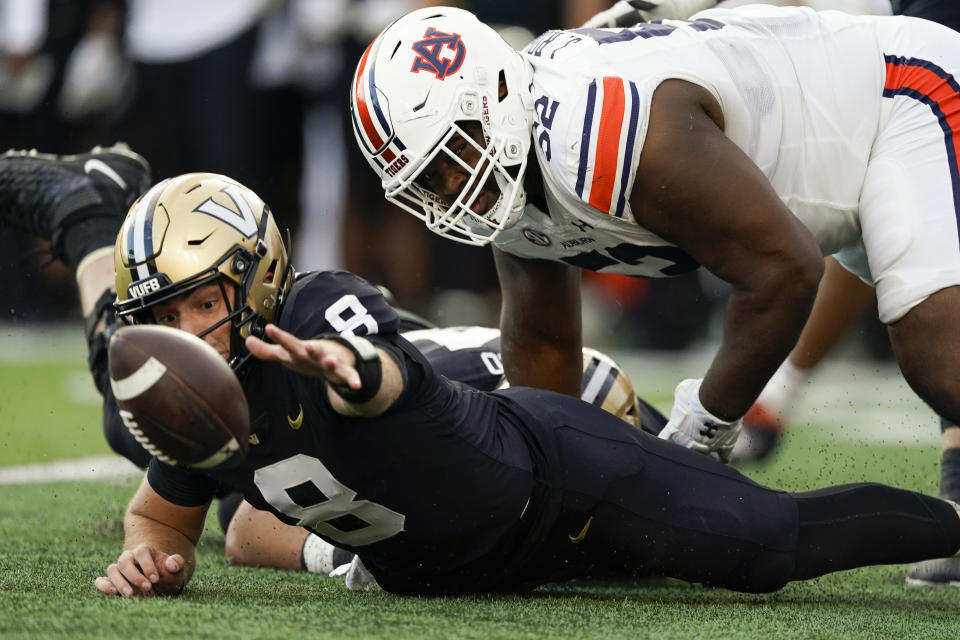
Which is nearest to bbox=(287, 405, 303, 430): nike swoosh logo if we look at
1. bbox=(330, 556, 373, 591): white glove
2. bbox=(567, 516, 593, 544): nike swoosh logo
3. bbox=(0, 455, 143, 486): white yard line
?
bbox=(330, 556, 373, 591): white glove

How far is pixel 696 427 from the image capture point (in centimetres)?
294

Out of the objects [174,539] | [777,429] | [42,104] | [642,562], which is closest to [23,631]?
[174,539]

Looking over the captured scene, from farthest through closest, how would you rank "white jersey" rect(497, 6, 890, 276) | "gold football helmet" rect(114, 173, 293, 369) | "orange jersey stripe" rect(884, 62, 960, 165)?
"orange jersey stripe" rect(884, 62, 960, 165), "white jersey" rect(497, 6, 890, 276), "gold football helmet" rect(114, 173, 293, 369)

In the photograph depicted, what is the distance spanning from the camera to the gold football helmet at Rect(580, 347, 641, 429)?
11.5 feet

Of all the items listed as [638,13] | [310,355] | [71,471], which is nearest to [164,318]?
[310,355]

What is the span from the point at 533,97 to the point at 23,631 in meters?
1.58

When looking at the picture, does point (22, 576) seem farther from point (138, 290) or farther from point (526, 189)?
point (526, 189)

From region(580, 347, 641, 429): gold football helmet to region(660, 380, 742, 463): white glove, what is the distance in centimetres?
48

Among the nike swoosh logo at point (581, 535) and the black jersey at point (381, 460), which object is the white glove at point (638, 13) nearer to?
the black jersey at point (381, 460)

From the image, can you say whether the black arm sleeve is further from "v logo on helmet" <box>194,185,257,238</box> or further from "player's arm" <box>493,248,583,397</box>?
"player's arm" <box>493,248,583,397</box>

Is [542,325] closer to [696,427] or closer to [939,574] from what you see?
[696,427]

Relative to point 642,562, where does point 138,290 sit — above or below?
above

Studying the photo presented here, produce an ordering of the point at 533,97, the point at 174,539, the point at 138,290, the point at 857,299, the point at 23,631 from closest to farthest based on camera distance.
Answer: the point at 23,631
the point at 138,290
the point at 174,539
the point at 533,97
the point at 857,299

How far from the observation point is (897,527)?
2768mm
